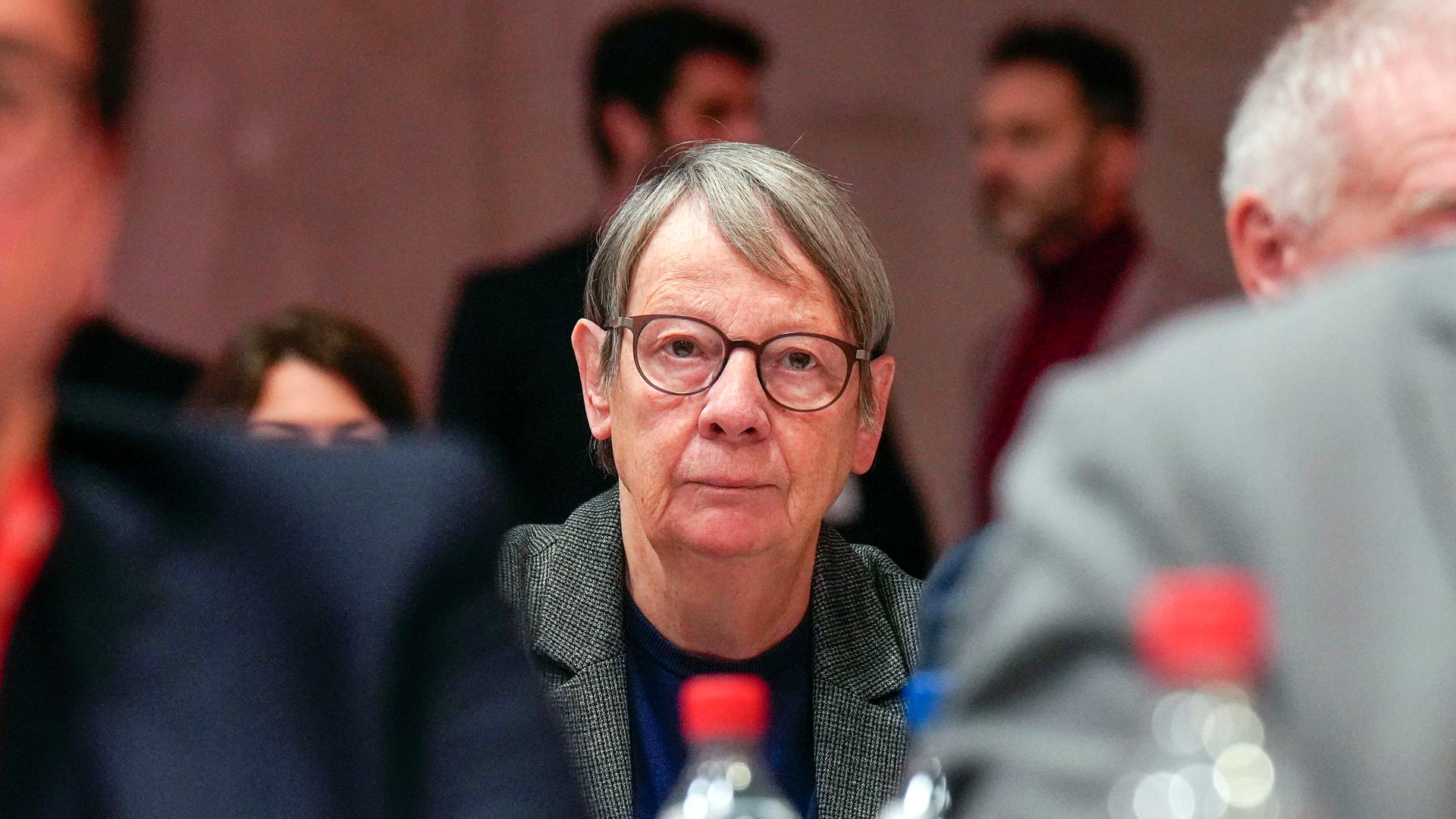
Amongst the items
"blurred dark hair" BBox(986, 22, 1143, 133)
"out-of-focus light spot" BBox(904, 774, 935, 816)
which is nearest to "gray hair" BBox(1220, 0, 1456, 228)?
"out-of-focus light spot" BBox(904, 774, 935, 816)

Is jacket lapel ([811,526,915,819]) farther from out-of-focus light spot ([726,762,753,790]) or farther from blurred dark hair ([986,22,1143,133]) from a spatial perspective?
blurred dark hair ([986,22,1143,133])

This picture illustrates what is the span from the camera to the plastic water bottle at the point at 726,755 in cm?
109

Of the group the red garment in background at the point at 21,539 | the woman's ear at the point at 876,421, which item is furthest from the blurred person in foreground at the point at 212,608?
the woman's ear at the point at 876,421

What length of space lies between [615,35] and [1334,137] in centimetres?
A: 206

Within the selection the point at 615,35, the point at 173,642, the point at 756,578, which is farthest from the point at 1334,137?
the point at 615,35

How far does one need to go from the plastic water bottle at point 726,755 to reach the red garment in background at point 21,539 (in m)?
0.40

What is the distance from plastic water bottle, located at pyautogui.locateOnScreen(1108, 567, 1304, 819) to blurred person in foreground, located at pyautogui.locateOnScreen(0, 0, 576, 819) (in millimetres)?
492

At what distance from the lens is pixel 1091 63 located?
13.1 ft

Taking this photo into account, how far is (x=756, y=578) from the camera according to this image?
2.02m

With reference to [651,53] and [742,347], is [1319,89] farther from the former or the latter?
[651,53]

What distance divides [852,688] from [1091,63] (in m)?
2.37

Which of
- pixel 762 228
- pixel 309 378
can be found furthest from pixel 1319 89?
pixel 309 378

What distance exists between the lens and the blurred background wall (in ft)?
15.3

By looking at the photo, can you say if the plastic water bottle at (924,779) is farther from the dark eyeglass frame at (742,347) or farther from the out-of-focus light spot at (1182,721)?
the dark eyeglass frame at (742,347)
